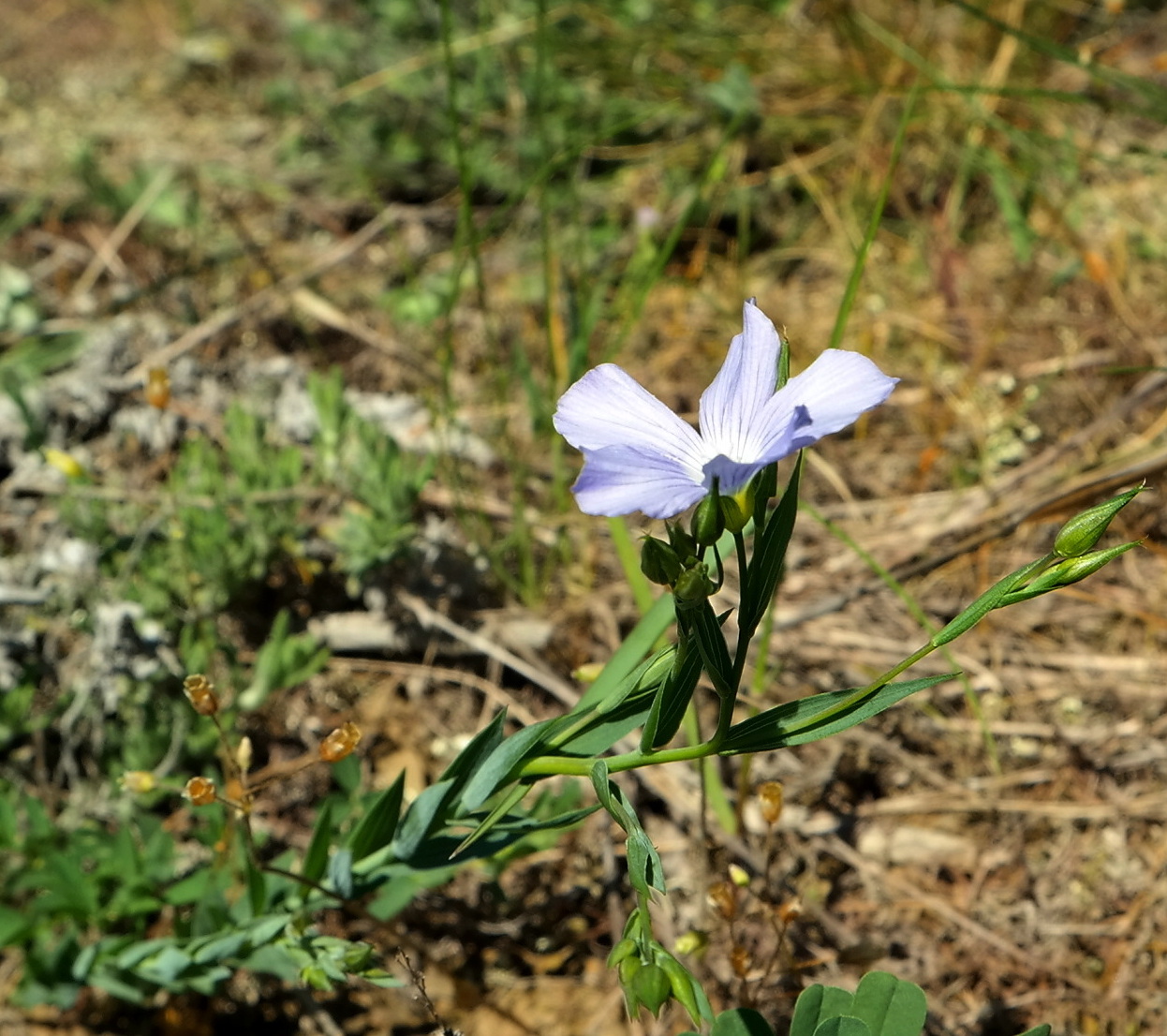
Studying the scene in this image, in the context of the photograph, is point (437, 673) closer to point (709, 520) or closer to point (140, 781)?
point (140, 781)

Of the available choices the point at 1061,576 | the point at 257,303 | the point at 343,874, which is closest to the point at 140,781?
the point at 343,874

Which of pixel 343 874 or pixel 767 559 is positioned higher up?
pixel 767 559

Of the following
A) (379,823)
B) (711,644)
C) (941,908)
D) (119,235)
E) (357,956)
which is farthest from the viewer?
(119,235)

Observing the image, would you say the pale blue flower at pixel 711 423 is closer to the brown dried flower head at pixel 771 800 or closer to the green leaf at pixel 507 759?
the green leaf at pixel 507 759

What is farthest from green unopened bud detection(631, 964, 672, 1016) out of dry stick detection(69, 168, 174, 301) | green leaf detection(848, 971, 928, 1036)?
dry stick detection(69, 168, 174, 301)

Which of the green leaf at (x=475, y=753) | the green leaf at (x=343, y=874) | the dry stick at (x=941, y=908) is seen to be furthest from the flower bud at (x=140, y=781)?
the dry stick at (x=941, y=908)

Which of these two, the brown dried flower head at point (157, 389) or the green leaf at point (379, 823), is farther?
the brown dried flower head at point (157, 389)
